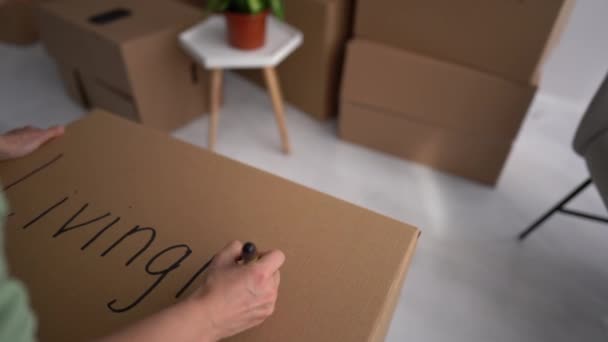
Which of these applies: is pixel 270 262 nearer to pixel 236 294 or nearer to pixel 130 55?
pixel 236 294

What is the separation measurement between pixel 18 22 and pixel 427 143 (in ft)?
6.23

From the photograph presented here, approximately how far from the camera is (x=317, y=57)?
4.34 ft

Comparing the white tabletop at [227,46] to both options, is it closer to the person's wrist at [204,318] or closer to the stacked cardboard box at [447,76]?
the stacked cardboard box at [447,76]

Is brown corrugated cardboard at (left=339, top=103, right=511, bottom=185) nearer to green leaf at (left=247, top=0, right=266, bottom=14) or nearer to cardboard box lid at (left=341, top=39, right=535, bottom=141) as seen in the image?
cardboard box lid at (left=341, top=39, right=535, bottom=141)

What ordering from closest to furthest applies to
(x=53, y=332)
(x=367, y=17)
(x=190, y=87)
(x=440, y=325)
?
(x=53, y=332)
(x=440, y=325)
(x=367, y=17)
(x=190, y=87)

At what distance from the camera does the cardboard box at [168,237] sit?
18.4 inches

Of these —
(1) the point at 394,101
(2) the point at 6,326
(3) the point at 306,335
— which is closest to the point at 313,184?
(1) the point at 394,101

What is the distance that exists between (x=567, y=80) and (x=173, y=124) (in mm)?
1500

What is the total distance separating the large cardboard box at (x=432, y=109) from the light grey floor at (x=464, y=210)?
0.07 metres

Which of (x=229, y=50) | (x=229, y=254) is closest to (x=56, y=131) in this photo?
(x=229, y=254)

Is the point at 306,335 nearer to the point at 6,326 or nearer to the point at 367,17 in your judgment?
the point at 6,326

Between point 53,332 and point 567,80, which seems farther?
point 567,80

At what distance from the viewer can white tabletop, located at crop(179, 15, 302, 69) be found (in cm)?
107

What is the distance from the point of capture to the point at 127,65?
3.85ft
